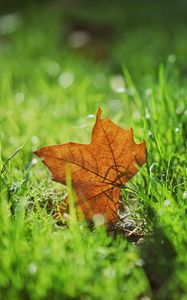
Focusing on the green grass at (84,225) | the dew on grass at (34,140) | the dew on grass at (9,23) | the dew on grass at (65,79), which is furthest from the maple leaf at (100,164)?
the dew on grass at (9,23)

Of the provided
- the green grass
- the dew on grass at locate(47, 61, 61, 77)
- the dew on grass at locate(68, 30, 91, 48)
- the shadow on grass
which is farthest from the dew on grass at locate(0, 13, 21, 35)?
the shadow on grass

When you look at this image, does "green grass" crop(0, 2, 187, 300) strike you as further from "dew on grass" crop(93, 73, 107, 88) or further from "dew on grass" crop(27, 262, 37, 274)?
"dew on grass" crop(93, 73, 107, 88)

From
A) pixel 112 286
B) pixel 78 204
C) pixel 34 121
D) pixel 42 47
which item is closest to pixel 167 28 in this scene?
pixel 42 47

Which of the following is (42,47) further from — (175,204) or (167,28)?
(175,204)

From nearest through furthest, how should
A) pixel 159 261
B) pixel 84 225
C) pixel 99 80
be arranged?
pixel 159 261, pixel 84 225, pixel 99 80

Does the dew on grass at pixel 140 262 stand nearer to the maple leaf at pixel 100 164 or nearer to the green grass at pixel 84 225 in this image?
the green grass at pixel 84 225

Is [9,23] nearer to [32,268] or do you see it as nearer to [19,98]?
[19,98]

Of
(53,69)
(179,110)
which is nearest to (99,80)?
(53,69)
